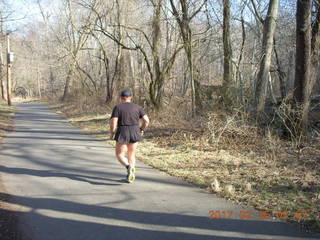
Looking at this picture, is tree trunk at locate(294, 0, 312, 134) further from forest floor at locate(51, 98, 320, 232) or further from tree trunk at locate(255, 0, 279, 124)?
tree trunk at locate(255, 0, 279, 124)

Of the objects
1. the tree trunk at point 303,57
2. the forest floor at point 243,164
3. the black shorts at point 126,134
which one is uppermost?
the tree trunk at point 303,57

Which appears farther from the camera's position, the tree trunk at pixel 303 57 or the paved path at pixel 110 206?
the tree trunk at pixel 303 57

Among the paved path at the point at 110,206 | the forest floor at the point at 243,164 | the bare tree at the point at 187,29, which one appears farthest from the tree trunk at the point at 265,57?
the paved path at the point at 110,206

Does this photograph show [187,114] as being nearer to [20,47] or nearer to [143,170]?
[143,170]

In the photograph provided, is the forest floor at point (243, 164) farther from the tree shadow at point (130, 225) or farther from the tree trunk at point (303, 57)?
the tree trunk at point (303, 57)

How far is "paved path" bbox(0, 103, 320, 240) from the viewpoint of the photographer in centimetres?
352

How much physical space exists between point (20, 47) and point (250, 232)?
2193 inches

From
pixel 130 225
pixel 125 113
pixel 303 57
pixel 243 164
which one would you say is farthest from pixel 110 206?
pixel 303 57

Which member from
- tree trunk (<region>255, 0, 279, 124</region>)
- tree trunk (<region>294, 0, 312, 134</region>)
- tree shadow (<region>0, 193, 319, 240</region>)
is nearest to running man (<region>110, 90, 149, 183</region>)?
tree shadow (<region>0, 193, 319, 240</region>)

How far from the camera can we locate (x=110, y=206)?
14.2ft

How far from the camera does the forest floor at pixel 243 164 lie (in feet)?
14.4
